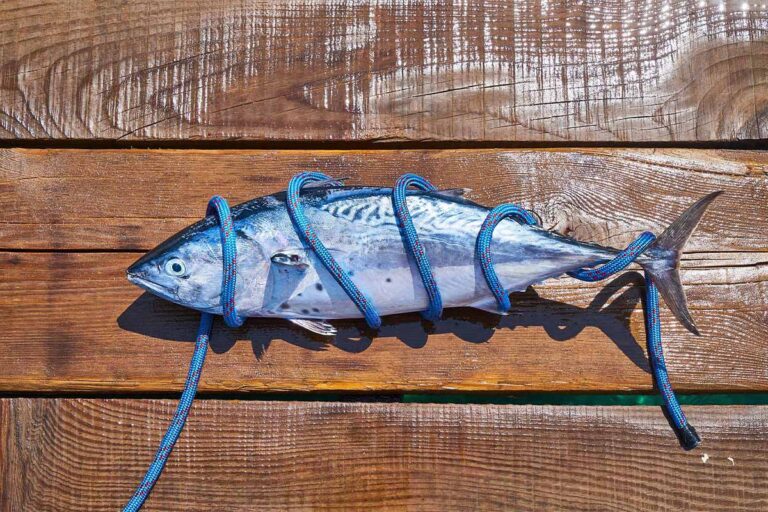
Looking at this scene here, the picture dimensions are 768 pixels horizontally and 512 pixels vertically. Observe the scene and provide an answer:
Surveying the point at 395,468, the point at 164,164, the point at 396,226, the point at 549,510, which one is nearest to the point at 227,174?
the point at 164,164

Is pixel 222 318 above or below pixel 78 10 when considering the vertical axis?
below

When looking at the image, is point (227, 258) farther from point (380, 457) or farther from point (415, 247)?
point (380, 457)

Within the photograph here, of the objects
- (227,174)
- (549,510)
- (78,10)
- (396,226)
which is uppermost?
(78,10)

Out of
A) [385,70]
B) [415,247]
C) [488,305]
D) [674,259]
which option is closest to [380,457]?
[488,305]

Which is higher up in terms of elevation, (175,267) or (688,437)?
(175,267)

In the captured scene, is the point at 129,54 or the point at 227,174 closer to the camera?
the point at 227,174

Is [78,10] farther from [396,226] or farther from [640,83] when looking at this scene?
[640,83]

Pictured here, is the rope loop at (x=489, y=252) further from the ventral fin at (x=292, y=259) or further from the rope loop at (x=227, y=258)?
the rope loop at (x=227, y=258)

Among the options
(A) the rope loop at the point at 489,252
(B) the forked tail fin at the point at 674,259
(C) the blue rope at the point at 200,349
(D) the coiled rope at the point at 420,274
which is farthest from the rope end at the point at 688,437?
(C) the blue rope at the point at 200,349
